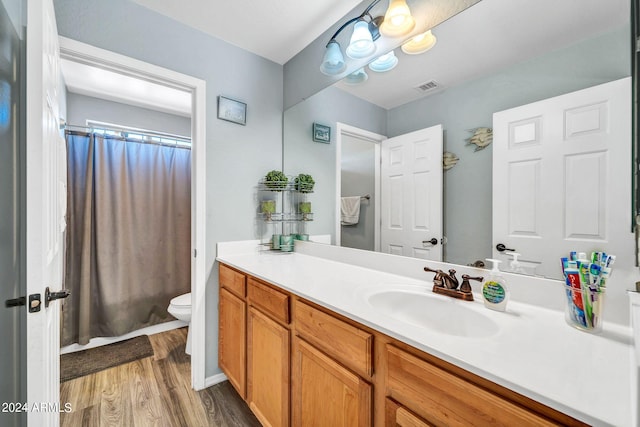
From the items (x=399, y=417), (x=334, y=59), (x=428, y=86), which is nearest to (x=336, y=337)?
(x=399, y=417)

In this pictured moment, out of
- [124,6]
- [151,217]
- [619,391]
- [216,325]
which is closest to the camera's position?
[619,391]

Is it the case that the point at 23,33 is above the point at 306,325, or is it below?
above

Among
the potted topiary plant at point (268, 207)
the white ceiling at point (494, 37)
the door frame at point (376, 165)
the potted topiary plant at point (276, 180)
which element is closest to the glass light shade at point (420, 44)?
the white ceiling at point (494, 37)

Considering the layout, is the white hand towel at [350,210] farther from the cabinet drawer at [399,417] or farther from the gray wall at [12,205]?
the gray wall at [12,205]

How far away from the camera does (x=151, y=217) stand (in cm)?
265

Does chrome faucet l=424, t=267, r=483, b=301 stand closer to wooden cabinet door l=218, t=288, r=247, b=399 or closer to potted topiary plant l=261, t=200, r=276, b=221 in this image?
wooden cabinet door l=218, t=288, r=247, b=399

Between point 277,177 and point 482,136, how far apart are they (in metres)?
1.35

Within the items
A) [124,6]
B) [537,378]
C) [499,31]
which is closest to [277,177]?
[124,6]

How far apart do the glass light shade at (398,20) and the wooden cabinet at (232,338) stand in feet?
5.42

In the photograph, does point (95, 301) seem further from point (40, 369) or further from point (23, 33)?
point (23, 33)

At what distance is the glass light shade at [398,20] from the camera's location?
1.31m

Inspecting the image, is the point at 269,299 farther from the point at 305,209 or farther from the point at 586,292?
the point at 586,292

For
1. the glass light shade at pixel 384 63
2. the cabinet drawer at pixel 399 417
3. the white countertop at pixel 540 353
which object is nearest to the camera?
the white countertop at pixel 540 353

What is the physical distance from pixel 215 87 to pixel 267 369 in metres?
1.78
